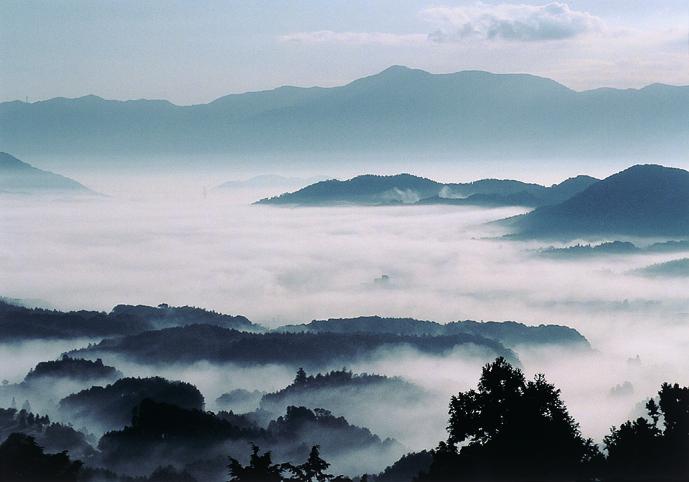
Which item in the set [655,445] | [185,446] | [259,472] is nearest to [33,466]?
[259,472]

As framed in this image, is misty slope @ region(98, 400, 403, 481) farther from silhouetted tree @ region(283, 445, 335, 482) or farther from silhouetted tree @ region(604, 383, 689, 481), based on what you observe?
silhouetted tree @ region(604, 383, 689, 481)

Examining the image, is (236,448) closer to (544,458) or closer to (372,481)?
(372,481)

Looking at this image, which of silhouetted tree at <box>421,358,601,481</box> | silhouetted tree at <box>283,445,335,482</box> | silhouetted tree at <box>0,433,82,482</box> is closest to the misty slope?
silhouetted tree at <box>0,433,82,482</box>

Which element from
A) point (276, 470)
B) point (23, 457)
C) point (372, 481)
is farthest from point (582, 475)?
point (372, 481)

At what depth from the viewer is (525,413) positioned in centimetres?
4234

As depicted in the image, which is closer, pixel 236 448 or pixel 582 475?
pixel 582 475

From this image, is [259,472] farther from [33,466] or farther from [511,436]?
[33,466]

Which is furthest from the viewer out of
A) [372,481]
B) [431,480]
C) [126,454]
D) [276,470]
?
[126,454]

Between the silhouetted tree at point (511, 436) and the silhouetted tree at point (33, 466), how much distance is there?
17745mm

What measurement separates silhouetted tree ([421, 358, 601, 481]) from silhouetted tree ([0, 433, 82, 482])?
17.7m

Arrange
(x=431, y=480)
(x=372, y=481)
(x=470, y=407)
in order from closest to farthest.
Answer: (x=431, y=480) < (x=470, y=407) < (x=372, y=481)

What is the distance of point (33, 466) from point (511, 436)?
23.2 metres

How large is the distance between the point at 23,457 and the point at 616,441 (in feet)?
96.5

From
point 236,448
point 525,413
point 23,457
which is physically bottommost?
point 236,448
